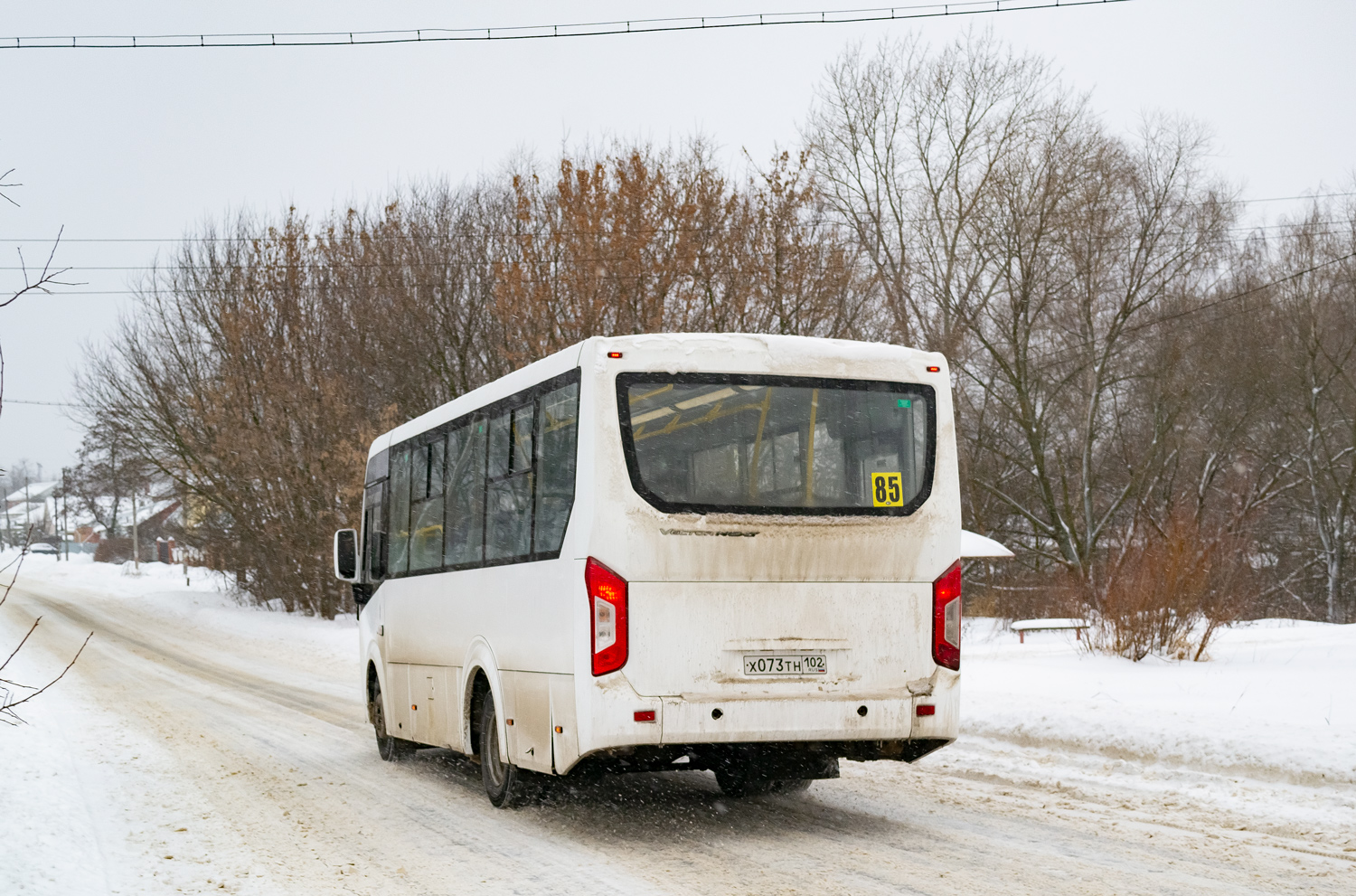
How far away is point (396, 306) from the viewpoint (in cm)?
3659

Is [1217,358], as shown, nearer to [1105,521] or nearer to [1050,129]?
[1105,521]

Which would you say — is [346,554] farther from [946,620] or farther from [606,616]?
[946,620]

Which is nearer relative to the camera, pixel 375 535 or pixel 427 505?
pixel 427 505

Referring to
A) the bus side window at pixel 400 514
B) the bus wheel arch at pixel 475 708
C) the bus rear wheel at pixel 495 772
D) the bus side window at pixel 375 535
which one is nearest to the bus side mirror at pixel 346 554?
the bus side window at pixel 375 535

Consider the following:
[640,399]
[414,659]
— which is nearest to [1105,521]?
[414,659]

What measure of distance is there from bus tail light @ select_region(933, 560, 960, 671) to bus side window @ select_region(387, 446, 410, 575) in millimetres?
5014

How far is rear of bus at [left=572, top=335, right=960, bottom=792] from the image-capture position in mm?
7273

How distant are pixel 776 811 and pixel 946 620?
176 centimetres

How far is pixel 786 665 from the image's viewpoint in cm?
751

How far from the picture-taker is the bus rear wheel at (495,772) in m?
8.60

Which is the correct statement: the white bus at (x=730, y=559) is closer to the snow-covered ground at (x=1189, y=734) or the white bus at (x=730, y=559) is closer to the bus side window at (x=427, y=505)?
the bus side window at (x=427, y=505)

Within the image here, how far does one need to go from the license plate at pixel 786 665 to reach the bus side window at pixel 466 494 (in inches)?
96.8

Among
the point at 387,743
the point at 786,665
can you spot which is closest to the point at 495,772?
the point at 786,665

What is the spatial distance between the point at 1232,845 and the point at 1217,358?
33.3m
